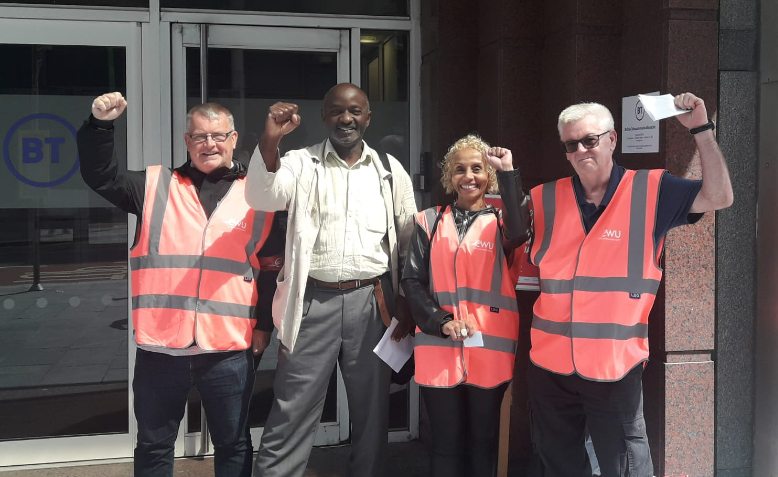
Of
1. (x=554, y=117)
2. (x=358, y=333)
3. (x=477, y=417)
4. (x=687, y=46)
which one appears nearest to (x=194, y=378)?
(x=358, y=333)

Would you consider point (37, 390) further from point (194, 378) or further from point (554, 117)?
point (554, 117)

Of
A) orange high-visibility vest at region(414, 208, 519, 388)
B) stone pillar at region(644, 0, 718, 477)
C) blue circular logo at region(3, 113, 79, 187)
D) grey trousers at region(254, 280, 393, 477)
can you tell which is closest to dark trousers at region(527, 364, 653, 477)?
orange high-visibility vest at region(414, 208, 519, 388)

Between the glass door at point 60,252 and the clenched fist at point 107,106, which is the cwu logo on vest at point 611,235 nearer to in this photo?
the clenched fist at point 107,106

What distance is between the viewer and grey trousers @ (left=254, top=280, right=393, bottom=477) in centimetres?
355

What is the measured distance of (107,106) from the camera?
10.1 ft

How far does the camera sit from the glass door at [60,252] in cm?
459

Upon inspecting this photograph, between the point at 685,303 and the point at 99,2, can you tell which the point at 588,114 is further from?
the point at 99,2

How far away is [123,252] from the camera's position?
4.73 metres

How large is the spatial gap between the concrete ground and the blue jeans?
121cm

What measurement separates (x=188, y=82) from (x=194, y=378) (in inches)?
77.8

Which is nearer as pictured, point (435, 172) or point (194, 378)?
point (194, 378)

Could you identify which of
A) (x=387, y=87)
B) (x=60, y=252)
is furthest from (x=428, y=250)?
(x=60, y=252)

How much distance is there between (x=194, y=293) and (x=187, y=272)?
3.4 inches

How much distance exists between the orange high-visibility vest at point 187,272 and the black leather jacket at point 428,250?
678 mm
